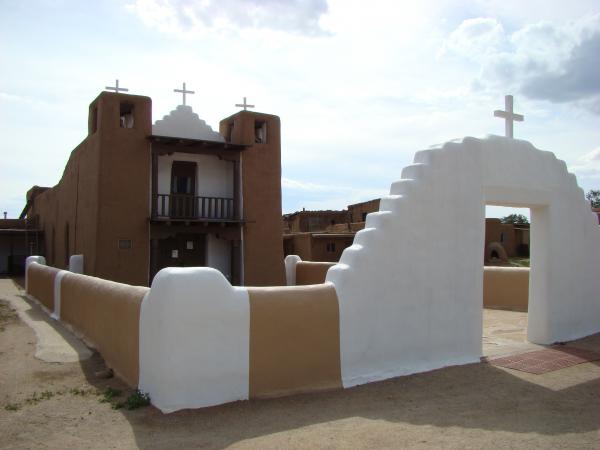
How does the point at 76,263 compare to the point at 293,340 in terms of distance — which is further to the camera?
the point at 76,263

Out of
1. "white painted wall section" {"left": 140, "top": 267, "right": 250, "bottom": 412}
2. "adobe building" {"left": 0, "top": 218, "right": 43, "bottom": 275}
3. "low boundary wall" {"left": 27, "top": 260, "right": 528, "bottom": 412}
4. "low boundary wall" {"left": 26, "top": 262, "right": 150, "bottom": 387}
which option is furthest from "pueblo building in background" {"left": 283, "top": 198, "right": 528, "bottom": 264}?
"white painted wall section" {"left": 140, "top": 267, "right": 250, "bottom": 412}

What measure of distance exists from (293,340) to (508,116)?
5.84m

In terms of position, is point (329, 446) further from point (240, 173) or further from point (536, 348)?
point (240, 173)

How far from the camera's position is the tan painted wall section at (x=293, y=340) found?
6302mm

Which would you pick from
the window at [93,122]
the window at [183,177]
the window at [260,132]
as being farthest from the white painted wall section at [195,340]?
the window at [260,132]

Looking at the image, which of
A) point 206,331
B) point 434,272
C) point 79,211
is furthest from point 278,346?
point 79,211

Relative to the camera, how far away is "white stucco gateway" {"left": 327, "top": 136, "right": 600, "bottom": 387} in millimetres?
7312

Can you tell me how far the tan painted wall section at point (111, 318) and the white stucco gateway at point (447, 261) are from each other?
255cm

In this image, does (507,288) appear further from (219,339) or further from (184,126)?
(184,126)

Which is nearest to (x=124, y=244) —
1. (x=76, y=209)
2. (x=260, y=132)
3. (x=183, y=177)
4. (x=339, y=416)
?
(x=183, y=177)

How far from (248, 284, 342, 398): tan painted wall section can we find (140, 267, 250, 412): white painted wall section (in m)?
0.16

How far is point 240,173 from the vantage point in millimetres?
18484

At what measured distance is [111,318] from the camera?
25.9 ft

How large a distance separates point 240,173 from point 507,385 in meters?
12.8
